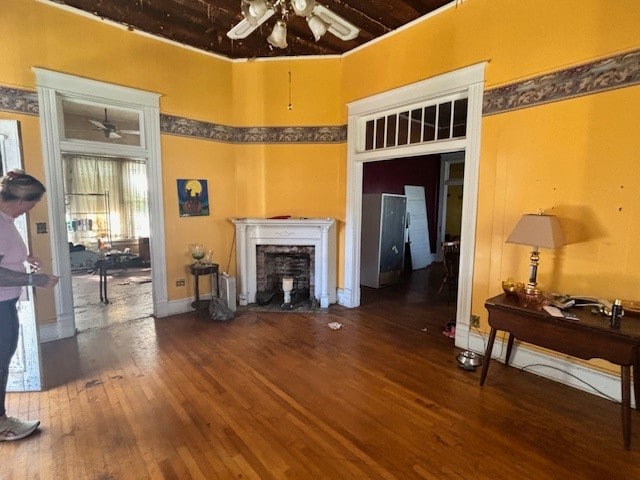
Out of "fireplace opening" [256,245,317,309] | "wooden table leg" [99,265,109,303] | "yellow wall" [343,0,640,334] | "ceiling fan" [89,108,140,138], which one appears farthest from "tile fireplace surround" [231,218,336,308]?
"wooden table leg" [99,265,109,303]

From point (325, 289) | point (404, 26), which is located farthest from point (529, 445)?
point (404, 26)

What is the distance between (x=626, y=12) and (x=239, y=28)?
109 inches

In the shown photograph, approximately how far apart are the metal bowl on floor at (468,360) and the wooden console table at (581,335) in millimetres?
233

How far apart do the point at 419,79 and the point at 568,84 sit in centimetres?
141

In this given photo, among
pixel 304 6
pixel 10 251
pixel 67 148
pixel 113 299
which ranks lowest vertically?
pixel 113 299

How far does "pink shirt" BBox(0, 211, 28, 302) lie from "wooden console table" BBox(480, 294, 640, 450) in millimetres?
3316

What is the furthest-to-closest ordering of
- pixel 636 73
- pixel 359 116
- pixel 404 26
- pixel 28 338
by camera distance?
pixel 359 116 < pixel 404 26 < pixel 28 338 < pixel 636 73

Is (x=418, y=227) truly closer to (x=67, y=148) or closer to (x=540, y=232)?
(x=540, y=232)

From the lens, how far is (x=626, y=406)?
6.61 feet

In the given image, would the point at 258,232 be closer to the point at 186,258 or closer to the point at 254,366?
the point at 186,258

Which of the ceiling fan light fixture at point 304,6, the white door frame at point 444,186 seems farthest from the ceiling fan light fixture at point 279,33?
the white door frame at point 444,186

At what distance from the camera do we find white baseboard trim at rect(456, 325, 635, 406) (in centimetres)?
248

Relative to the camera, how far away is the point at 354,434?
2.11 meters

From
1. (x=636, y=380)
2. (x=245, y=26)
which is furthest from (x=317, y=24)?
(x=636, y=380)
